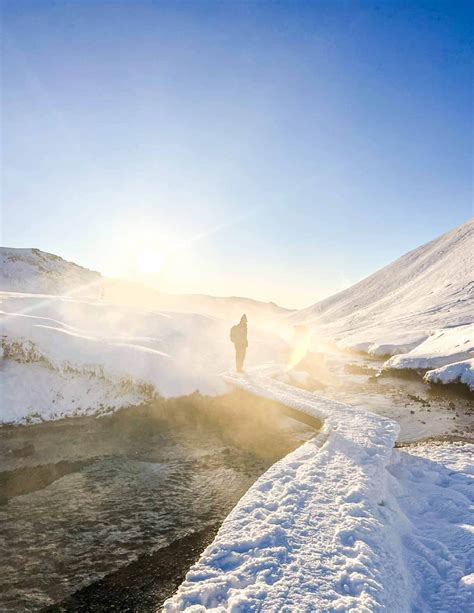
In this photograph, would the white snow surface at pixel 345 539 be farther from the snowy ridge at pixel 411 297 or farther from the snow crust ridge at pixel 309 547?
the snowy ridge at pixel 411 297

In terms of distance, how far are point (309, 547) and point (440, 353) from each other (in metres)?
26.4

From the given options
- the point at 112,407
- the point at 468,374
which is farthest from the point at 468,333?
the point at 112,407

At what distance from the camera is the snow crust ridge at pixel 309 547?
5.64 meters

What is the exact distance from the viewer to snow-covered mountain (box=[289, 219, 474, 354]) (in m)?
49.9

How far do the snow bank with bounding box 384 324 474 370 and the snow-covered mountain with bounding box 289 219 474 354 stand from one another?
8117mm

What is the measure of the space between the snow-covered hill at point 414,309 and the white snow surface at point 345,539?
2014cm

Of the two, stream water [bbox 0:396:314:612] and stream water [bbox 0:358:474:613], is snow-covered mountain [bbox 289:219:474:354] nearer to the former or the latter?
stream water [bbox 0:358:474:613]

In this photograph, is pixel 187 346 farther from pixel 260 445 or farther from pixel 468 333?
pixel 468 333

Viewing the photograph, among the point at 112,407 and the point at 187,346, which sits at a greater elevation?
the point at 187,346

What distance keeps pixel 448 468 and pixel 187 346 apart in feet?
57.2

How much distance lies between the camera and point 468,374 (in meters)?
23.0

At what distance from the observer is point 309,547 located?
686cm

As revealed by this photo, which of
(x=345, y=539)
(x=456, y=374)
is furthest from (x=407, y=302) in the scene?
(x=345, y=539)

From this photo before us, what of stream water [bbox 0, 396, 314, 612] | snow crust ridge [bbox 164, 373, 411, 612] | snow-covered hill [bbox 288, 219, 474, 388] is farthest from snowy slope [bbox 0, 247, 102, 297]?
snow crust ridge [bbox 164, 373, 411, 612]
